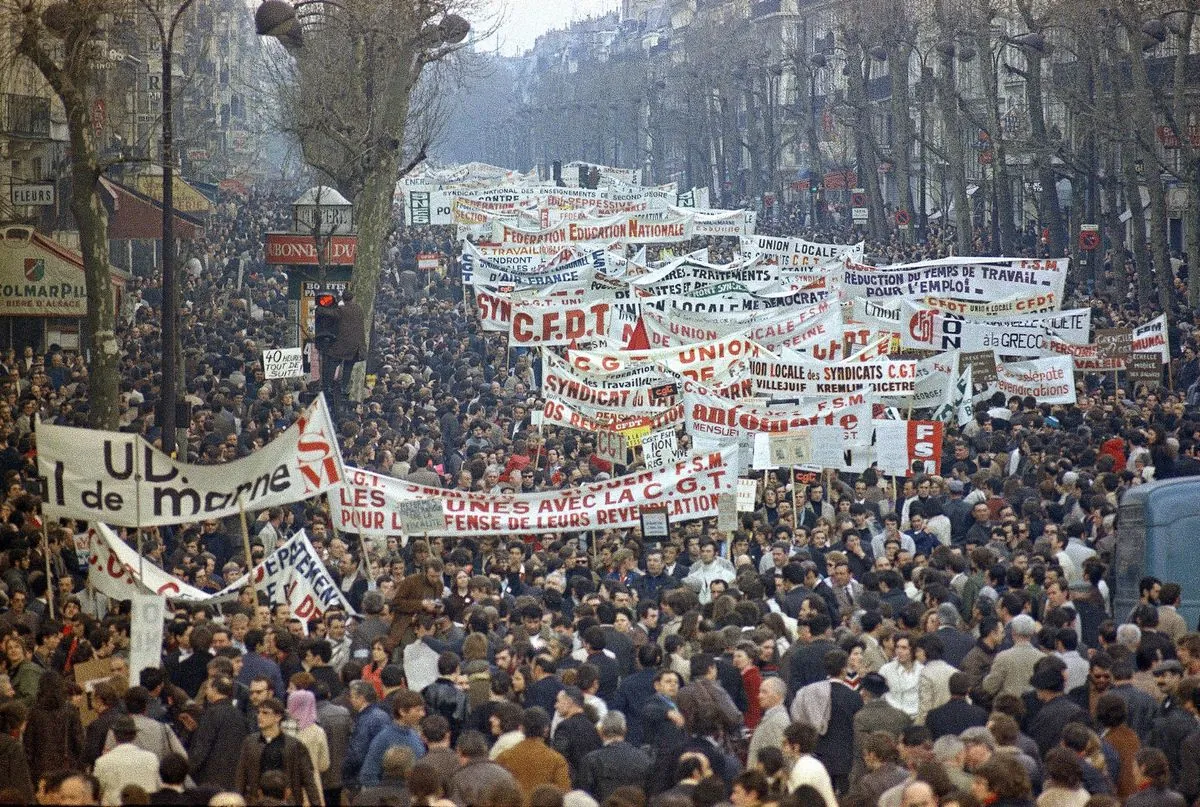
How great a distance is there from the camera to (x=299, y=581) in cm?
1309

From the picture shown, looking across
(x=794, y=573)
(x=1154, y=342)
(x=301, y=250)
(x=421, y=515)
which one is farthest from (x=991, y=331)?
(x=794, y=573)

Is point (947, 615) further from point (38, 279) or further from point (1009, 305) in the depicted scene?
point (38, 279)

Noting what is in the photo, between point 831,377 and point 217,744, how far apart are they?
1165cm

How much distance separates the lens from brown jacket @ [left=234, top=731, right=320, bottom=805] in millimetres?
9000

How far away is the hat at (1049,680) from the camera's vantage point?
973cm

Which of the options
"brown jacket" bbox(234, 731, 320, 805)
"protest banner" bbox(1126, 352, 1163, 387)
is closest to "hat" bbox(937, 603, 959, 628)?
"brown jacket" bbox(234, 731, 320, 805)

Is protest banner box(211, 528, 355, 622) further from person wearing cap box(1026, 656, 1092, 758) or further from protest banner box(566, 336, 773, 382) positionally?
protest banner box(566, 336, 773, 382)

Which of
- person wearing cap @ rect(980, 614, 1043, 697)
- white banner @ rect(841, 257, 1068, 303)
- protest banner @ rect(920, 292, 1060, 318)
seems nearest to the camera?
person wearing cap @ rect(980, 614, 1043, 697)

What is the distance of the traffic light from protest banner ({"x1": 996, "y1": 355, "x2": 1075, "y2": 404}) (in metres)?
7.89

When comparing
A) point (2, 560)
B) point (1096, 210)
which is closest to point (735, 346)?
point (2, 560)

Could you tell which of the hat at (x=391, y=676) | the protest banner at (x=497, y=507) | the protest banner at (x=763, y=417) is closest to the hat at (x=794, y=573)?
the protest banner at (x=497, y=507)

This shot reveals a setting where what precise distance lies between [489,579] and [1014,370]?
11.0 metres

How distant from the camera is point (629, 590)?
13.2 meters

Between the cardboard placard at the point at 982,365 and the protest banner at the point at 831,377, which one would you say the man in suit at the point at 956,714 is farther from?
the cardboard placard at the point at 982,365
